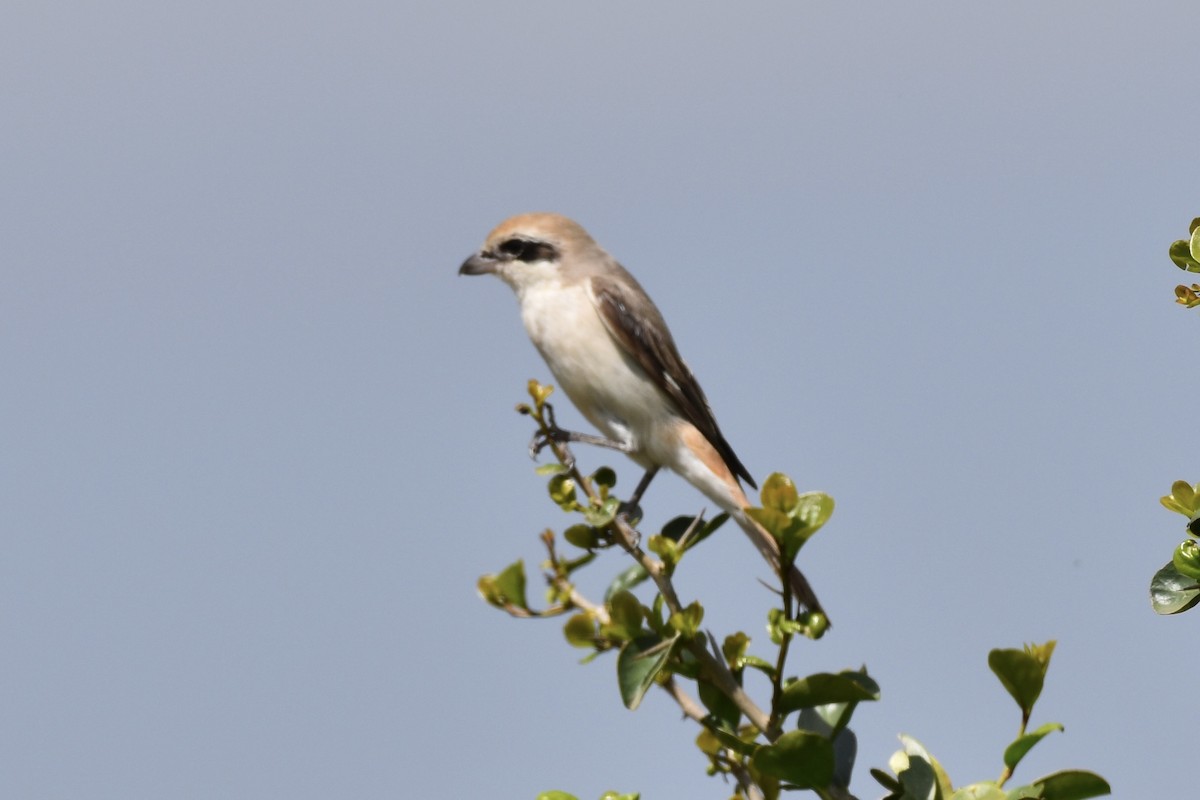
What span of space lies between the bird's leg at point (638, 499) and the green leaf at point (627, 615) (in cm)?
240

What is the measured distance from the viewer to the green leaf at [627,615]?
2648mm

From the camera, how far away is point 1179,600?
104 inches

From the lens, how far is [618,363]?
213 inches

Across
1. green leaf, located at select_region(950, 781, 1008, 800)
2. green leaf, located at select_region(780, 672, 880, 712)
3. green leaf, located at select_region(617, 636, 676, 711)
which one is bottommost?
green leaf, located at select_region(950, 781, 1008, 800)

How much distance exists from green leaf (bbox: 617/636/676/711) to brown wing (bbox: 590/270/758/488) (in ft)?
9.02

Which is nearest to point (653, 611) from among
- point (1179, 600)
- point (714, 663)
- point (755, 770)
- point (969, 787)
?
point (714, 663)

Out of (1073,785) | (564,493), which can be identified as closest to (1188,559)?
(1073,785)

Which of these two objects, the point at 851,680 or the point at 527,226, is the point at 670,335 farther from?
the point at 851,680

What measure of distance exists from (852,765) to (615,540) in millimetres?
771

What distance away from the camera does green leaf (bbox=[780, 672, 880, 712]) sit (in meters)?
2.52

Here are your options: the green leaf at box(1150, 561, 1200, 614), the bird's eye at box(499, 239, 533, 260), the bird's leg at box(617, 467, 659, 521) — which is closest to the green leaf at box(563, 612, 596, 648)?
the green leaf at box(1150, 561, 1200, 614)

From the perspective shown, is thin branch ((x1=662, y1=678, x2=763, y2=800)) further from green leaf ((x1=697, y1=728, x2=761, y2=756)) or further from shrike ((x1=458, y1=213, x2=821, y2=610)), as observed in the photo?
shrike ((x1=458, y1=213, x2=821, y2=610))

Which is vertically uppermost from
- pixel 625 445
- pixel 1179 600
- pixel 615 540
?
pixel 625 445

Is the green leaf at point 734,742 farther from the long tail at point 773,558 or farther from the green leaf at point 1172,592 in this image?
the long tail at point 773,558
